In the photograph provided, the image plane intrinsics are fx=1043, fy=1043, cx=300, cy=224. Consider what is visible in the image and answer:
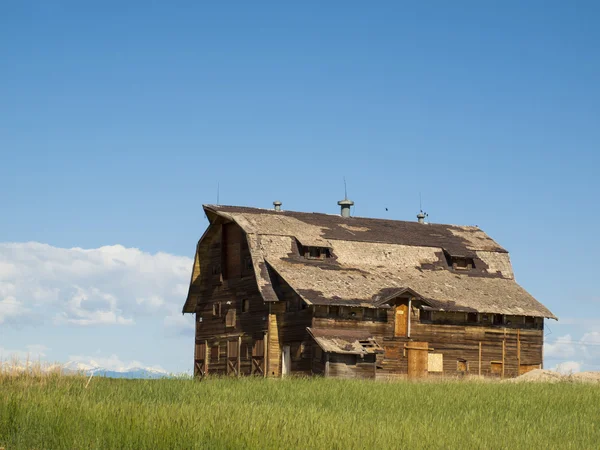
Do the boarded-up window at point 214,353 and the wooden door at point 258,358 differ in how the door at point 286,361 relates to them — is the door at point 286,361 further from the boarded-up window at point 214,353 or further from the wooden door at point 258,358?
the boarded-up window at point 214,353

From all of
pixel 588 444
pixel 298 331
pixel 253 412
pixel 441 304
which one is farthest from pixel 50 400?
pixel 441 304

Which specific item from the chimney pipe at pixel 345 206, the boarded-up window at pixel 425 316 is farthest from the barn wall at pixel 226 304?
the chimney pipe at pixel 345 206

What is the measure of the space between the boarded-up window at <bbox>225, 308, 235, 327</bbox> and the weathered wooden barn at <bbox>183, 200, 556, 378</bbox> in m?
0.06

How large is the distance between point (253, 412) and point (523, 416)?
9.11 meters

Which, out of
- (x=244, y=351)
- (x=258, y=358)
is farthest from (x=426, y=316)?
(x=244, y=351)

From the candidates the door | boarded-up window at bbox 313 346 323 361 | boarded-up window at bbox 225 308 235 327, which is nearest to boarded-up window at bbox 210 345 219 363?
boarded-up window at bbox 225 308 235 327

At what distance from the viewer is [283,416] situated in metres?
25.3

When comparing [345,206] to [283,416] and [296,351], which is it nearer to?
[296,351]

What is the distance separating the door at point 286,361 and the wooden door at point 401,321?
205 inches

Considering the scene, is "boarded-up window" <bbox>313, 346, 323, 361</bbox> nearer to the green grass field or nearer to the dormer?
the dormer

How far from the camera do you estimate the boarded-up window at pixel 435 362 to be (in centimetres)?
5100

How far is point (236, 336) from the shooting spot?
172ft

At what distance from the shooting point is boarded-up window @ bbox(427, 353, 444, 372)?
5100 cm

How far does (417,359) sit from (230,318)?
9.68 meters
